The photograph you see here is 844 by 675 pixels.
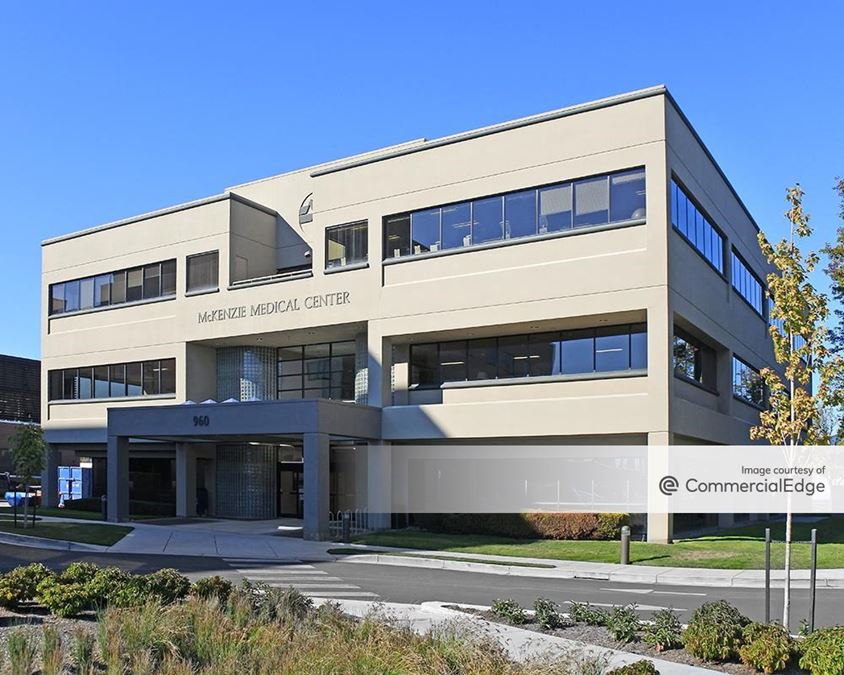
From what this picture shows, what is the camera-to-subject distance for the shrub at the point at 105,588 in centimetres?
1107

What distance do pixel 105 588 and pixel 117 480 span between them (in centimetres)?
2409

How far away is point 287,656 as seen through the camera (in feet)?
26.7

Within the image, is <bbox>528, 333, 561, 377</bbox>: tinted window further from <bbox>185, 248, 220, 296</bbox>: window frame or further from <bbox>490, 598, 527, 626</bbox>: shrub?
<bbox>490, 598, 527, 626</bbox>: shrub

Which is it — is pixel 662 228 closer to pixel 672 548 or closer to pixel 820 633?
pixel 672 548

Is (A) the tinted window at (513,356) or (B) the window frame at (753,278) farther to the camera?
(B) the window frame at (753,278)

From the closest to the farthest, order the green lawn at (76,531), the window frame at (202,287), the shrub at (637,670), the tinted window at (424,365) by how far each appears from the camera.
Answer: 1. the shrub at (637,670)
2. the green lawn at (76,531)
3. the tinted window at (424,365)
4. the window frame at (202,287)

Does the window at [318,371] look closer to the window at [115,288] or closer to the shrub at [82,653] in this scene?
the window at [115,288]

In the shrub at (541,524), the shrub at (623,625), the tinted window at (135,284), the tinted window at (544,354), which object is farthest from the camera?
the tinted window at (135,284)

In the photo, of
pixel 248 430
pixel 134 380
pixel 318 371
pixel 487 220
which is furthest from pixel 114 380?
pixel 487 220

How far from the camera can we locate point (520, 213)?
29594mm

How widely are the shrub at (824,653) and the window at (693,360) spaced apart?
20436mm

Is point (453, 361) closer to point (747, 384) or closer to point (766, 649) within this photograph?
point (747, 384)

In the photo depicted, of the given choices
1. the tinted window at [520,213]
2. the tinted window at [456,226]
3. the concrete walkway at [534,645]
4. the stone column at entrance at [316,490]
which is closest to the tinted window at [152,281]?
the stone column at entrance at [316,490]

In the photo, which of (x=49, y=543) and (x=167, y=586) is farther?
(x=49, y=543)
